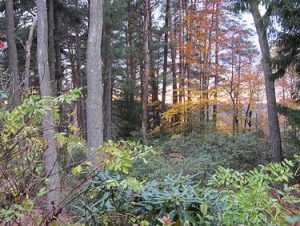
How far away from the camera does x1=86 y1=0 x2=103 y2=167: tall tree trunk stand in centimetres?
682

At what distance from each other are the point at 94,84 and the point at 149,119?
1215cm

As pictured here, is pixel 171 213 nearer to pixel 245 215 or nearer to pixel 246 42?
pixel 245 215

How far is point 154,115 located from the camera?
1842 centimetres

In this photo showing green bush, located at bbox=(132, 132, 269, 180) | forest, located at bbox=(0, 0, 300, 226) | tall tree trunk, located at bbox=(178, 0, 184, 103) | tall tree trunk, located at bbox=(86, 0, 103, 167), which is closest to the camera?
forest, located at bbox=(0, 0, 300, 226)

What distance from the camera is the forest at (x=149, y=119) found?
194cm

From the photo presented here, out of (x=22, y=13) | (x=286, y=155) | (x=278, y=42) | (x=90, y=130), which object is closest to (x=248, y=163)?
(x=286, y=155)

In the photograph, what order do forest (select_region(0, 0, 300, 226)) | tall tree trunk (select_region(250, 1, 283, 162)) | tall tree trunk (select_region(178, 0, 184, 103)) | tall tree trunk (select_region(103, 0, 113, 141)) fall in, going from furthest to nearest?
A: tall tree trunk (select_region(178, 0, 184, 103))
tall tree trunk (select_region(103, 0, 113, 141))
tall tree trunk (select_region(250, 1, 283, 162))
forest (select_region(0, 0, 300, 226))

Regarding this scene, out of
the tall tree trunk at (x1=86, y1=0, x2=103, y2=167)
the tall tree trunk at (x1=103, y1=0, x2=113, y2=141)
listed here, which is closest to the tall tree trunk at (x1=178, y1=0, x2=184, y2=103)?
the tall tree trunk at (x1=103, y1=0, x2=113, y2=141)

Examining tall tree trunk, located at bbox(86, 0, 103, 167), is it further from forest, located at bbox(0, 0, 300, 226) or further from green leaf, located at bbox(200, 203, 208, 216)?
green leaf, located at bbox(200, 203, 208, 216)

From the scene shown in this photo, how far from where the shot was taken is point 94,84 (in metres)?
6.89

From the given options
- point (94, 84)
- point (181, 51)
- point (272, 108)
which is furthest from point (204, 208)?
point (181, 51)

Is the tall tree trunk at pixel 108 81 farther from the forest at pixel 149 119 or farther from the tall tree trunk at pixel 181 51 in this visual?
the tall tree trunk at pixel 181 51

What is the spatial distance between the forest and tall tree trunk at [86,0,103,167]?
0.02 meters

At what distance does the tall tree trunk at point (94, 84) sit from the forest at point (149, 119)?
0.02 m
